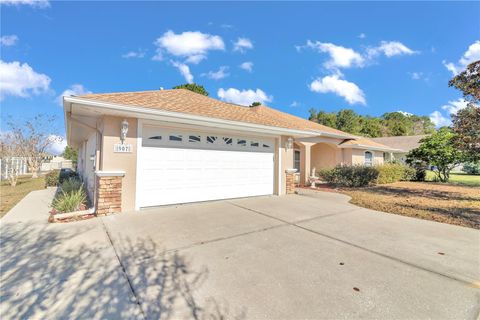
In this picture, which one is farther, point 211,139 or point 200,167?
point 211,139

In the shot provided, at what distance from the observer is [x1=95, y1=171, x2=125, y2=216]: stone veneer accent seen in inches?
227

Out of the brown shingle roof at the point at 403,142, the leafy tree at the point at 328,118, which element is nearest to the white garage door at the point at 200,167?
the brown shingle roof at the point at 403,142

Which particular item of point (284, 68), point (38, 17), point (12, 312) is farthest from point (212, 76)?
point (12, 312)

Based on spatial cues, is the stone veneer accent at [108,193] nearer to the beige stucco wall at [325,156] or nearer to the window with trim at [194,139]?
the window with trim at [194,139]

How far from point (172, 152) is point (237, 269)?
181 inches

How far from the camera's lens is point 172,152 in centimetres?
688

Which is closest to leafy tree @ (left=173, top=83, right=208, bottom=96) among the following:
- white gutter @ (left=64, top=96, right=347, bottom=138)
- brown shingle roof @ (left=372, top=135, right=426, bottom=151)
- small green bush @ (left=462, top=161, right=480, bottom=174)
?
white gutter @ (left=64, top=96, right=347, bottom=138)

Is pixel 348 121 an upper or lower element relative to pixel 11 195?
upper

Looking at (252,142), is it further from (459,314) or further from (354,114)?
(354,114)

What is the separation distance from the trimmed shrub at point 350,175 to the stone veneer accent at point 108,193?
1154 centimetres

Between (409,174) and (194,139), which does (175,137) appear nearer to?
(194,139)

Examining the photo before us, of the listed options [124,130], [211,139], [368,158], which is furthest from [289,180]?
[368,158]

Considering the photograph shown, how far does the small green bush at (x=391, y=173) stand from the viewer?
47.9ft

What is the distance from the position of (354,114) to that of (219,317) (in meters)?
44.2
